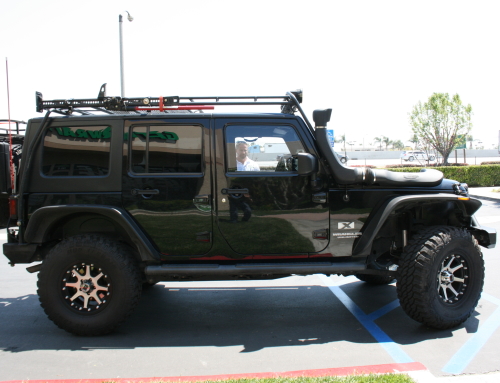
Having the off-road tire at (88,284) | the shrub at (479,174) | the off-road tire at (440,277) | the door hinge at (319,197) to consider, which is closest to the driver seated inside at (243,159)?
the door hinge at (319,197)

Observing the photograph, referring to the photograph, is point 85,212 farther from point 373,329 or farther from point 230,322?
point 373,329

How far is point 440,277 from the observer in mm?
4133

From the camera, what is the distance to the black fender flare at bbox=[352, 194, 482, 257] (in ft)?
13.1

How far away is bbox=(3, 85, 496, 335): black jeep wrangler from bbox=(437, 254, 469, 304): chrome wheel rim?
0.01 metres

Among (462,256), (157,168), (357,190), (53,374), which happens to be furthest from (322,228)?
(53,374)

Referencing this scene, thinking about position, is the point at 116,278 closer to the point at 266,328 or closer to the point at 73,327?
the point at 73,327

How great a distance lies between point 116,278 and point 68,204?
0.85 m

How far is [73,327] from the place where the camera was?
4.05m

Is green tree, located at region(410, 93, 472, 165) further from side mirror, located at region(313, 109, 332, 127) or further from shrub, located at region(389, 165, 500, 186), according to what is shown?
side mirror, located at region(313, 109, 332, 127)

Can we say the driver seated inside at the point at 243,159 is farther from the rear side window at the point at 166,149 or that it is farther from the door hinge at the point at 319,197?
the door hinge at the point at 319,197

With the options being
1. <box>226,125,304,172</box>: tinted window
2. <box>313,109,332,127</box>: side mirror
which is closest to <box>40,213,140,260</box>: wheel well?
<box>226,125,304,172</box>: tinted window

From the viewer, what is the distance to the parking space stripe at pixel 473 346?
11.2 feet

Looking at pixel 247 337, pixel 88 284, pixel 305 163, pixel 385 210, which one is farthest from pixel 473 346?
pixel 88 284

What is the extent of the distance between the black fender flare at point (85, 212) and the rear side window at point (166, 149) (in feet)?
1.56
